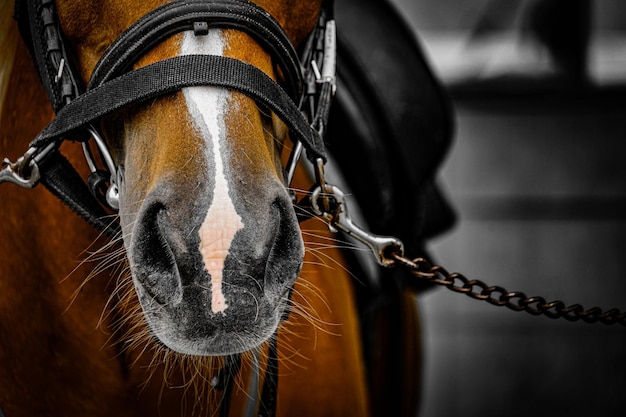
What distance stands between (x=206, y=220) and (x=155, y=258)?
0.08 metres

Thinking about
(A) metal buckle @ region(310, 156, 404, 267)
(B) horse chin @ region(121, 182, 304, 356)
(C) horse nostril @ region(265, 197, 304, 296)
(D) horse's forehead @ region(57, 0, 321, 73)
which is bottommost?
(B) horse chin @ region(121, 182, 304, 356)

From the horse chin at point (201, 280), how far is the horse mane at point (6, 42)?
536mm

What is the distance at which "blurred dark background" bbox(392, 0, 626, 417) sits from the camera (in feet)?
13.0

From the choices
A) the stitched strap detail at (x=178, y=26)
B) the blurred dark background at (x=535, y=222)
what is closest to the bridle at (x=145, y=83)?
the stitched strap detail at (x=178, y=26)

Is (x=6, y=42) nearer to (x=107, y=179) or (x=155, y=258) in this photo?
(x=107, y=179)

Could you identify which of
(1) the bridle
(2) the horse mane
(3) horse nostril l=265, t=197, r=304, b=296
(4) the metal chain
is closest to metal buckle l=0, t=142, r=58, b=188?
(1) the bridle

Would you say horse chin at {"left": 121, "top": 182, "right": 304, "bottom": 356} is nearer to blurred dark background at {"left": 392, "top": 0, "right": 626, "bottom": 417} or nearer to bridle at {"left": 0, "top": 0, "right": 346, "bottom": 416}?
bridle at {"left": 0, "top": 0, "right": 346, "bottom": 416}

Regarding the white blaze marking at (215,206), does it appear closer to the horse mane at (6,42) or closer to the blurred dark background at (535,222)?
the horse mane at (6,42)

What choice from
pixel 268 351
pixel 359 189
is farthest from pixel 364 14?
pixel 268 351

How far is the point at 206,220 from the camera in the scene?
91 cm

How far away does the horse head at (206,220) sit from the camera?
910mm

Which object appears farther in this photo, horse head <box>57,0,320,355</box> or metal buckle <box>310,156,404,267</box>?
metal buckle <box>310,156,404,267</box>

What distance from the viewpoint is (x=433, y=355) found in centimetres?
404

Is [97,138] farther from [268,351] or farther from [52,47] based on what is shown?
[268,351]
